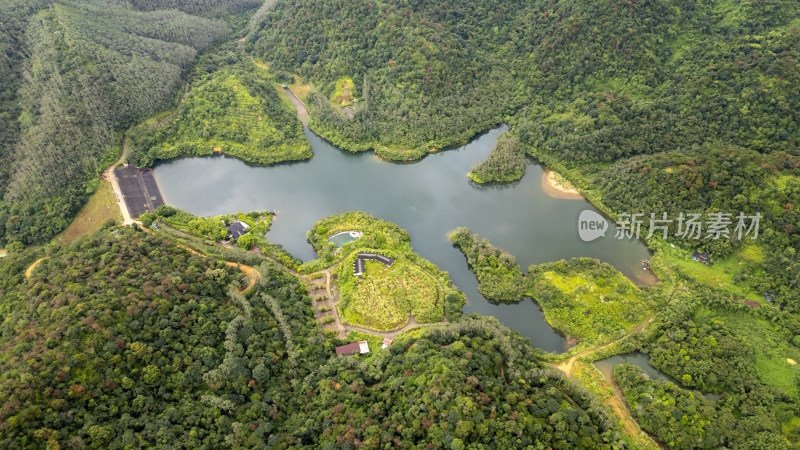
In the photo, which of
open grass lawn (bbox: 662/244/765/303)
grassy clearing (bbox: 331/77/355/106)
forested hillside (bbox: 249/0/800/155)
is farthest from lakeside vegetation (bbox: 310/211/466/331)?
open grass lawn (bbox: 662/244/765/303)

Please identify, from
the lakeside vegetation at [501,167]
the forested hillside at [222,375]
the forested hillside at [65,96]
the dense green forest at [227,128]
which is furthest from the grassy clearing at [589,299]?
the forested hillside at [65,96]

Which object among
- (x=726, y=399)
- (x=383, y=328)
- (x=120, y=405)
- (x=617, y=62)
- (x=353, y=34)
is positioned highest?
(x=353, y=34)

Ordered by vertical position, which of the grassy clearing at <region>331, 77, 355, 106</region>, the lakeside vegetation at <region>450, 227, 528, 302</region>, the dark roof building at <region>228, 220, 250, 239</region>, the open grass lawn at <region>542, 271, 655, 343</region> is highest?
the grassy clearing at <region>331, 77, 355, 106</region>

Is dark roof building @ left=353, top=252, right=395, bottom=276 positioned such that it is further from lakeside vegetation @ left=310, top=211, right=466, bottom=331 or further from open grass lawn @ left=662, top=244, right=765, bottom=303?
open grass lawn @ left=662, top=244, right=765, bottom=303

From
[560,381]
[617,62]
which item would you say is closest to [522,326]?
[560,381]

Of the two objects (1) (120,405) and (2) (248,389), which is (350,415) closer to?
(2) (248,389)

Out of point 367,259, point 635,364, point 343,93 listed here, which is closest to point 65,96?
point 343,93
